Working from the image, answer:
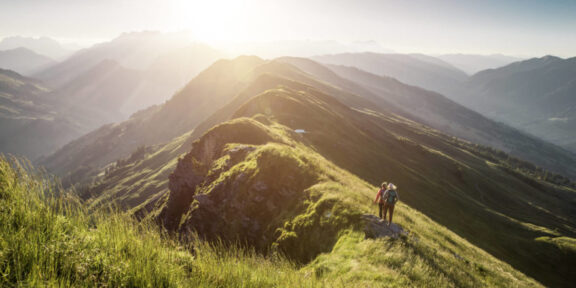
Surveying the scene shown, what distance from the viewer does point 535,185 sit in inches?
6462

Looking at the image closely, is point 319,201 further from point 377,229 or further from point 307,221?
point 377,229

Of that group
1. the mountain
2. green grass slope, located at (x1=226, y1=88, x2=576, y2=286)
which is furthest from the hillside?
green grass slope, located at (x1=226, y1=88, x2=576, y2=286)

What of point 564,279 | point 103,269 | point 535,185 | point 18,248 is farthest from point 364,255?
point 535,185

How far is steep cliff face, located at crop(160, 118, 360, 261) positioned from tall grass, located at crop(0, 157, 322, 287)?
12.8 metres

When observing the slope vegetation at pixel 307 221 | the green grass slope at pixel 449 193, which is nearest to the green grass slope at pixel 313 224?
the slope vegetation at pixel 307 221

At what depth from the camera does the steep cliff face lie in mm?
20094

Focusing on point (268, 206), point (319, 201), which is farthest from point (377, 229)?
point (268, 206)

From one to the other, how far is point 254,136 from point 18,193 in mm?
35882

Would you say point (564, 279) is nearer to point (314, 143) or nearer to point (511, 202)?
point (314, 143)

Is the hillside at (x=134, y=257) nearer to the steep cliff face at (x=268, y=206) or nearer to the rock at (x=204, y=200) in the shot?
the steep cliff face at (x=268, y=206)

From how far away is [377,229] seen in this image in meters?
17.5

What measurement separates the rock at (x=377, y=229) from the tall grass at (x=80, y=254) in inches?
432

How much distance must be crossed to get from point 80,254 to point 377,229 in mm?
16090

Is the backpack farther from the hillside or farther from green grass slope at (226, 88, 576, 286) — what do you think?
green grass slope at (226, 88, 576, 286)
